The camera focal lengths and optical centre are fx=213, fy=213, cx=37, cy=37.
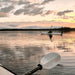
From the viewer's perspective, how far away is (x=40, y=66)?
7.40 m

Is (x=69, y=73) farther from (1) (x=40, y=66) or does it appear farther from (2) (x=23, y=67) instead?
(1) (x=40, y=66)

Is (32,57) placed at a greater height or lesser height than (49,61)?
lesser

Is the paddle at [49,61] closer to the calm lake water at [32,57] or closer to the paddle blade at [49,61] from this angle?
the paddle blade at [49,61]

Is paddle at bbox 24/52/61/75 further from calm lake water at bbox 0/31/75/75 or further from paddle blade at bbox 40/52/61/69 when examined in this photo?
calm lake water at bbox 0/31/75/75

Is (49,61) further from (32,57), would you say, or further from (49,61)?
(32,57)

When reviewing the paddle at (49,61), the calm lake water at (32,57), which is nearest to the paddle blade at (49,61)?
the paddle at (49,61)

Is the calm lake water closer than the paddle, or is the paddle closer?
the paddle

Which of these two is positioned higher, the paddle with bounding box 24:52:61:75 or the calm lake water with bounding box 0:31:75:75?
the paddle with bounding box 24:52:61:75

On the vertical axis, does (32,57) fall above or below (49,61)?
below

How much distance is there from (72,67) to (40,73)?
382cm

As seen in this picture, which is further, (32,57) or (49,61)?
(32,57)

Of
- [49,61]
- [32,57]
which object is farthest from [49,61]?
[32,57]

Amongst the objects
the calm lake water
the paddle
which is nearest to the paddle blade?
the paddle

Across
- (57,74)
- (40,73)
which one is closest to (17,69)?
(40,73)
